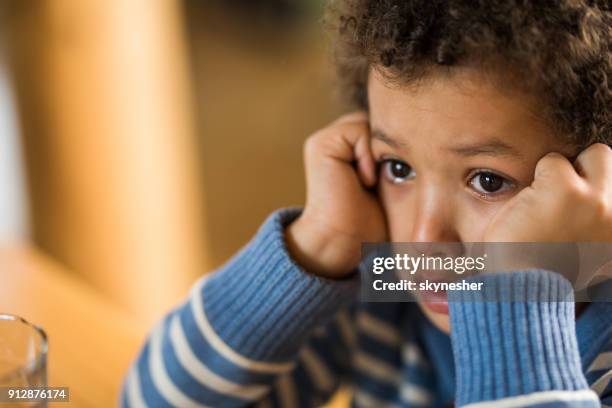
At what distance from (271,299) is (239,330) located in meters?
0.04

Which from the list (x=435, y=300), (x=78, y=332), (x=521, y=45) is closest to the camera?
(x=521, y=45)

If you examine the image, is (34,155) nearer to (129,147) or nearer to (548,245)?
(129,147)

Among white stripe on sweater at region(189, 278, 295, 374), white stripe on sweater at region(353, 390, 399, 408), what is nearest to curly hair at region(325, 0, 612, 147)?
white stripe on sweater at region(189, 278, 295, 374)

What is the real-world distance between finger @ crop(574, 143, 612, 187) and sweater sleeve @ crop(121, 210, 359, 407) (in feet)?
0.68

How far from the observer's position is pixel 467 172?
504 millimetres

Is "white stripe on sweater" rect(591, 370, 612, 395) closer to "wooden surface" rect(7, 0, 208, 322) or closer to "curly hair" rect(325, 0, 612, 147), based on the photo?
"curly hair" rect(325, 0, 612, 147)

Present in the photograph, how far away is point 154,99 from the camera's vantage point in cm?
152

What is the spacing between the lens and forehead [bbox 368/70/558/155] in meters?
0.48

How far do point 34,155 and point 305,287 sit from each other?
1064mm

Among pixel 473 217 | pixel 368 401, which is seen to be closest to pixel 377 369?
pixel 368 401

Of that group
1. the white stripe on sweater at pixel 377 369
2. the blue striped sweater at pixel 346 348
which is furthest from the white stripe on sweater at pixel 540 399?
the white stripe on sweater at pixel 377 369

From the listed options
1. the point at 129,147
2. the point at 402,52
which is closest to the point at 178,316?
the point at 402,52

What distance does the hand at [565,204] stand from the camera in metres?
0.47

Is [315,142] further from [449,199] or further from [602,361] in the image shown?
[602,361]
